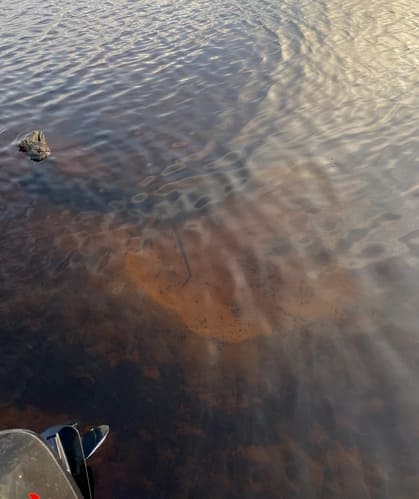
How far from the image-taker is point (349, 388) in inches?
200

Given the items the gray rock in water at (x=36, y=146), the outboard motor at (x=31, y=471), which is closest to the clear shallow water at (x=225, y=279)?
the gray rock in water at (x=36, y=146)

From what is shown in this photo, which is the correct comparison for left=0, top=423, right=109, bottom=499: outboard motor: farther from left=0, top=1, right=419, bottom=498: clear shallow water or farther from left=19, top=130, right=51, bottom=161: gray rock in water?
left=19, top=130, right=51, bottom=161: gray rock in water

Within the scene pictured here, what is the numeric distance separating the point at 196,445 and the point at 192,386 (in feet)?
2.43

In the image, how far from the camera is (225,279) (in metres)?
6.65

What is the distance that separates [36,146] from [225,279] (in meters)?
6.61

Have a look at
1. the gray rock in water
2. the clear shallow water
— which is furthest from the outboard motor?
the gray rock in water

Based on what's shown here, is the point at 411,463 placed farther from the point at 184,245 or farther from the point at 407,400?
the point at 184,245

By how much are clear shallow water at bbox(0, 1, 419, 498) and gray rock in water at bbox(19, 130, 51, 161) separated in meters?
0.25

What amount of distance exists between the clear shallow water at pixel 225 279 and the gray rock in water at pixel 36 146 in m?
0.25

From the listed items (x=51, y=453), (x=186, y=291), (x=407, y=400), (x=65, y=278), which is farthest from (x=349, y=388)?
(x=65, y=278)

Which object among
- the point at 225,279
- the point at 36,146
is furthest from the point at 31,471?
the point at 36,146

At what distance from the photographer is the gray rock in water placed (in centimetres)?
1042

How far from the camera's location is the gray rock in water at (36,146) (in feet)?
34.2

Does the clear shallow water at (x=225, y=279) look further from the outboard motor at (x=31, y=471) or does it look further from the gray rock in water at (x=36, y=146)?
the outboard motor at (x=31, y=471)
